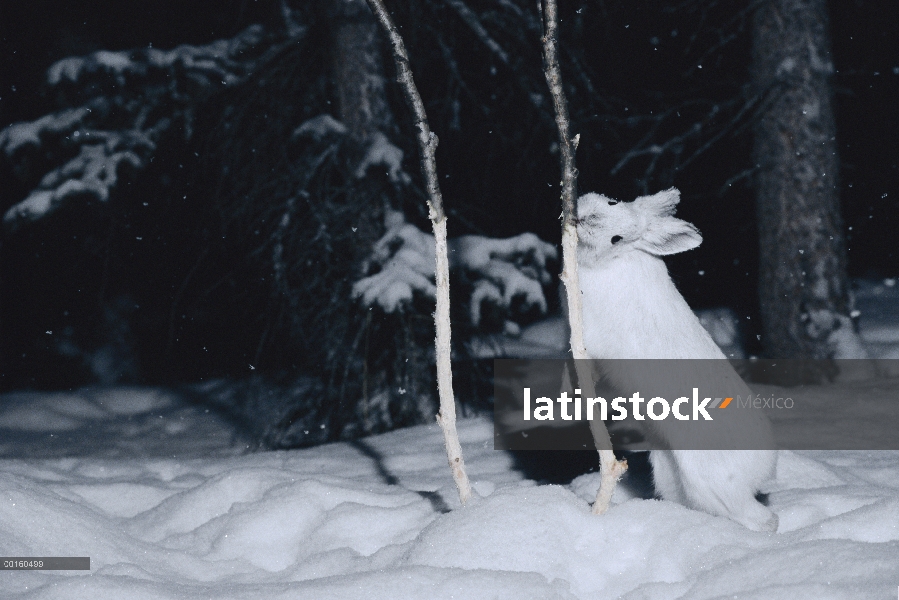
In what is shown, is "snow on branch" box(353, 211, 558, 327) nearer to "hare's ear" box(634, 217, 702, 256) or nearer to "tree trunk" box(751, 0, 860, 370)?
"tree trunk" box(751, 0, 860, 370)

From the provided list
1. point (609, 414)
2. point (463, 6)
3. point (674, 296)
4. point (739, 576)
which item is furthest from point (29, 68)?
point (739, 576)

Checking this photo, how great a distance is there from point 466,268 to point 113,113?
2.86m

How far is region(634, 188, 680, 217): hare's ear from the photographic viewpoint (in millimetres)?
3129

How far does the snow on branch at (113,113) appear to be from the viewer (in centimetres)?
564

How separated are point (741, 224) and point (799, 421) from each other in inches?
189

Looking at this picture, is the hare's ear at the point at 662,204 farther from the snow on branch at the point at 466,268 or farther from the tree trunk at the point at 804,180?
the tree trunk at the point at 804,180

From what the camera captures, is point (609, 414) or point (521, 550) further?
point (609, 414)

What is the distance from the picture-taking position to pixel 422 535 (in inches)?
109

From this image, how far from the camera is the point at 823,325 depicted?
5.63 metres

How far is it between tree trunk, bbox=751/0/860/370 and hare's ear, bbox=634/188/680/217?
2992 mm

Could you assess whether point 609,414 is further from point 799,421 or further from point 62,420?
point 62,420

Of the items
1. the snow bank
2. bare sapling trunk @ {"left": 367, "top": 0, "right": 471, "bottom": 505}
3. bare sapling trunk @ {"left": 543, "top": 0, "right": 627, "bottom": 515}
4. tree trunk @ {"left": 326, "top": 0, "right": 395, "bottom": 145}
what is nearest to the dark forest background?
tree trunk @ {"left": 326, "top": 0, "right": 395, "bottom": 145}

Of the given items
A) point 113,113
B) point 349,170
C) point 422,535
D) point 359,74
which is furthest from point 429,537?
point 113,113

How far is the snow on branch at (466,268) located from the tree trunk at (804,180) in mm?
1731
